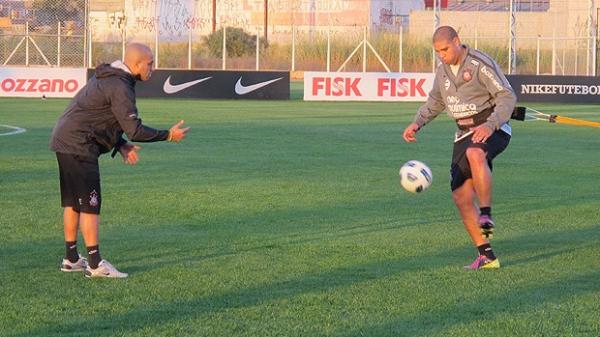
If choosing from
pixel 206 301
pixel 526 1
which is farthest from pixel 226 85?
pixel 206 301

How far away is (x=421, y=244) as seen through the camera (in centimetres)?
1091

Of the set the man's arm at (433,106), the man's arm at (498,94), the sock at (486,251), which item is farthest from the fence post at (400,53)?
the sock at (486,251)

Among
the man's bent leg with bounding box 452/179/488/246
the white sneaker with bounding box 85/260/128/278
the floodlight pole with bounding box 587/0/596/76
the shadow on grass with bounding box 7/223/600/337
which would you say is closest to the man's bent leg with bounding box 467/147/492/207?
the man's bent leg with bounding box 452/179/488/246

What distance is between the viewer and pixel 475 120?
9.89 metres

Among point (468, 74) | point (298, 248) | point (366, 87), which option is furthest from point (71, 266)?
point (366, 87)

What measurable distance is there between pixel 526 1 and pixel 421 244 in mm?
47991

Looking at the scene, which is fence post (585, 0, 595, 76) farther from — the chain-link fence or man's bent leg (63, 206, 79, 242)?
man's bent leg (63, 206, 79, 242)

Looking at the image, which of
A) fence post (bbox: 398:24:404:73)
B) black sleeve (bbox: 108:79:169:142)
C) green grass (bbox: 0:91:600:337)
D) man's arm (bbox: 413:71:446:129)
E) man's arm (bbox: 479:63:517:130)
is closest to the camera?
green grass (bbox: 0:91:600:337)

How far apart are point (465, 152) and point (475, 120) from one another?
0.90 feet

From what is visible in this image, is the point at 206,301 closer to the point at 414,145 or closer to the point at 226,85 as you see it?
the point at 414,145

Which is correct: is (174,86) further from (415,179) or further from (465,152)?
(465,152)

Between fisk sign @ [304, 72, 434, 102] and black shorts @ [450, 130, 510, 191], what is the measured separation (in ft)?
96.1

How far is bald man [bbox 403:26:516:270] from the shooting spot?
9.63m

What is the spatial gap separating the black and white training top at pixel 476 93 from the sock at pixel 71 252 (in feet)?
10.3
